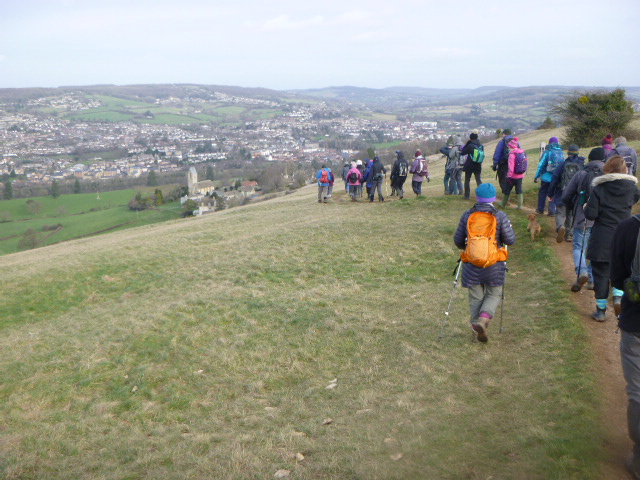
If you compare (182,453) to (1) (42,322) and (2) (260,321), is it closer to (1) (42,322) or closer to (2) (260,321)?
(2) (260,321)

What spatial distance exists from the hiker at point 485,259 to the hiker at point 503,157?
23.2 ft

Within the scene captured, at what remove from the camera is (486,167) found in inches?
1025

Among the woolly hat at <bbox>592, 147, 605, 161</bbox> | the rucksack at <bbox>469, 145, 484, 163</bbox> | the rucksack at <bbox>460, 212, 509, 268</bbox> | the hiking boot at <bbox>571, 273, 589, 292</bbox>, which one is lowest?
the hiking boot at <bbox>571, 273, 589, 292</bbox>

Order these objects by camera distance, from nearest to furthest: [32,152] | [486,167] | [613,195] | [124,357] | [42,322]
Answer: [613,195] < [124,357] < [42,322] < [486,167] < [32,152]

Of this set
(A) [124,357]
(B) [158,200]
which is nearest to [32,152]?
(B) [158,200]

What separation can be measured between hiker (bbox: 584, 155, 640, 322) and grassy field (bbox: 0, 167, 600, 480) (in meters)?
0.97

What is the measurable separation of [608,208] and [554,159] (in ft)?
18.1

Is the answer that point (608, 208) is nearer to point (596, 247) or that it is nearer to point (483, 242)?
point (596, 247)

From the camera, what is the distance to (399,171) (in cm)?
1858

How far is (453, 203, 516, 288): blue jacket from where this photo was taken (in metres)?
6.67

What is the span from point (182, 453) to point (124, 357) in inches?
149

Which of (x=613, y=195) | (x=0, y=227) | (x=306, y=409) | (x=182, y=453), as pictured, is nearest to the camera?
(x=182, y=453)

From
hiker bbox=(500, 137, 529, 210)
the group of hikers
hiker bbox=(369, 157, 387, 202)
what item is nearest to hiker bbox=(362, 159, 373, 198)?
hiker bbox=(369, 157, 387, 202)

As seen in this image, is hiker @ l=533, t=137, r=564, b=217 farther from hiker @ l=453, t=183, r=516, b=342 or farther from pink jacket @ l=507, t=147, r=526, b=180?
hiker @ l=453, t=183, r=516, b=342
